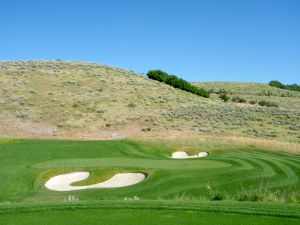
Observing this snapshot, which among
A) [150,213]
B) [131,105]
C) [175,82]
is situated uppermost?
[175,82]

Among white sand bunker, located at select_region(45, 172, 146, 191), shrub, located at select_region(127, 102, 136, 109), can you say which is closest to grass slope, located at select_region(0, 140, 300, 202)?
white sand bunker, located at select_region(45, 172, 146, 191)

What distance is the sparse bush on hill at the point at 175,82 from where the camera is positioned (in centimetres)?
6919

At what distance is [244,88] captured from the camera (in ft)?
297

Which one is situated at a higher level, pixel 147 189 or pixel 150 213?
pixel 150 213

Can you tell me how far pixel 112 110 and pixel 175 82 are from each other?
1907 cm

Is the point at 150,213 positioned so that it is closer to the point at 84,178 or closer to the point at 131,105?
the point at 84,178

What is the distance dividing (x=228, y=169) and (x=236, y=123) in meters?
30.9

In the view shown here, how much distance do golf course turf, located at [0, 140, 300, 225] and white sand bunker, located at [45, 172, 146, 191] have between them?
0.93ft

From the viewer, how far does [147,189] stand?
16.6m

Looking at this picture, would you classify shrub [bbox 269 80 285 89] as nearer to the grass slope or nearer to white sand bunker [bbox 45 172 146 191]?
the grass slope

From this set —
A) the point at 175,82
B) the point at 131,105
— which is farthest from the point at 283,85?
the point at 131,105

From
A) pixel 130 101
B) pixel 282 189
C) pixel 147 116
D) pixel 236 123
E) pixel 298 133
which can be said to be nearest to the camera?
pixel 282 189

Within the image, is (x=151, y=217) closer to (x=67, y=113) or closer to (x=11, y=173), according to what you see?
(x=11, y=173)

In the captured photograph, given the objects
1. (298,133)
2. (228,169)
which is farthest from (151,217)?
(298,133)
